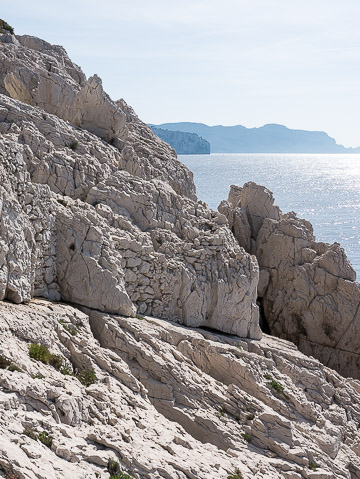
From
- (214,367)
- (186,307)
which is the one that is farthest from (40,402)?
(186,307)

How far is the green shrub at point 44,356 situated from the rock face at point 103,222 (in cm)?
261

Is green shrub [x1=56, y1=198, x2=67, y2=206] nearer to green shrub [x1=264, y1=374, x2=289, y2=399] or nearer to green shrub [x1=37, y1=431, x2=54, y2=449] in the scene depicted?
green shrub [x1=264, y1=374, x2=289, y2=399]

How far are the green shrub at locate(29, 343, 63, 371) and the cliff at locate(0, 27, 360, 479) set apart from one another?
70mm

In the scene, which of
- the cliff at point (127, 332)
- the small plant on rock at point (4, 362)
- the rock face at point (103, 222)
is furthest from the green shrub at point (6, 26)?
the small plant on rock at point (4, 362)

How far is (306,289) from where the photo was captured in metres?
42.7

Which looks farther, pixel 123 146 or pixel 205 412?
pixel 123 146

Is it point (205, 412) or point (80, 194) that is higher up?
point (80, 194)

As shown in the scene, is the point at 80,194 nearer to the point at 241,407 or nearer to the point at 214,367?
the point at 214,367

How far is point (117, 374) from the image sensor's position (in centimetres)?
2052

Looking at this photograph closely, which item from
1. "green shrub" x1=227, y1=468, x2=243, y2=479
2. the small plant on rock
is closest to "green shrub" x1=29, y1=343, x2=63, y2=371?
the small plant on rock

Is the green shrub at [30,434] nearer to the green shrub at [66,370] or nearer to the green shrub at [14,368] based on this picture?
the green shrub at [14,368]

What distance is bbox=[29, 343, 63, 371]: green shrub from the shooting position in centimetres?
1812

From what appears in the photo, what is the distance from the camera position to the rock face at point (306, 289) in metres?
42.1

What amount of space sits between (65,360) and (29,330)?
5.22ft
